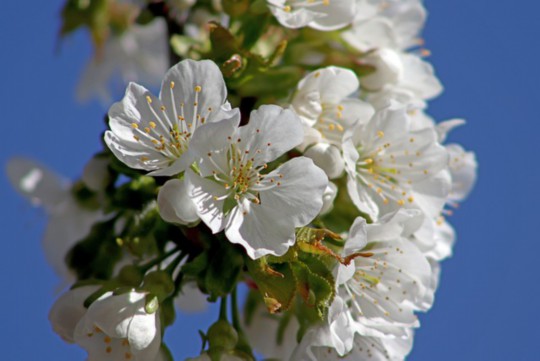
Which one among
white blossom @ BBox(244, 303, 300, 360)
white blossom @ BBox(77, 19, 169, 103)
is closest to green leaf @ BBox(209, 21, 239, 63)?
white blossom @ BBox(244, 303, 300, 360)

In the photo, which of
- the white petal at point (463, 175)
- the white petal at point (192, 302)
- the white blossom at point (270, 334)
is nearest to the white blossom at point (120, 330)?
the white blossom at point (270, 334)

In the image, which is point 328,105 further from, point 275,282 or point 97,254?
point 97,254

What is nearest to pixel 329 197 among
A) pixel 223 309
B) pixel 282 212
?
pixel 282 212

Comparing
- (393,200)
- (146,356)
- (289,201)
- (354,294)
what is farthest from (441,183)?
(146,356)

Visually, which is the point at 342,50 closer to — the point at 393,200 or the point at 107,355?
the point at 393,200

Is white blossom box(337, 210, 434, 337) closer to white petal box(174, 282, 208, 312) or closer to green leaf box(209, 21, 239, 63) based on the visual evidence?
green leaf box(209, 21, 239, 63)
